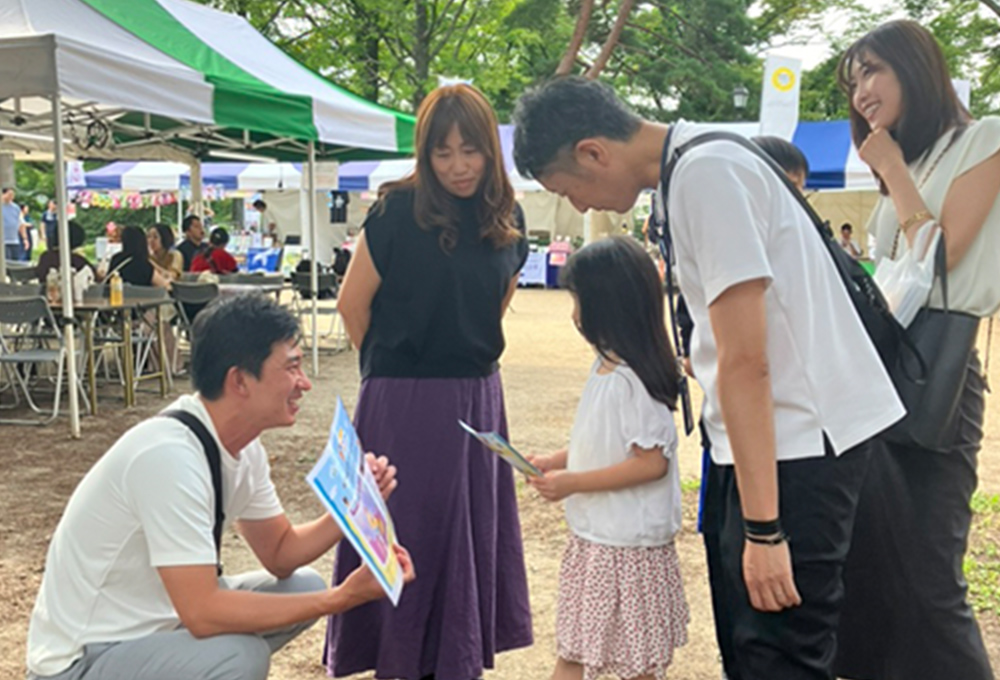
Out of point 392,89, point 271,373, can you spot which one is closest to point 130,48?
point 271,373

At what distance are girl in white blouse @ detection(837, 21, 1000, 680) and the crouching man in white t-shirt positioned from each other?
114 cm

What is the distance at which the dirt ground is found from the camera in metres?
3.27

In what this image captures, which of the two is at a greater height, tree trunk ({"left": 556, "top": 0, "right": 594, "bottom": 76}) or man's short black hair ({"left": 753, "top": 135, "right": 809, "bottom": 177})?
tree trunk ({"left": 556, "top": 0, "right": 594, "bottom": 76})

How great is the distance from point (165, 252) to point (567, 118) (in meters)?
8.68

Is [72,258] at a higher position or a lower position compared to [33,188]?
lower

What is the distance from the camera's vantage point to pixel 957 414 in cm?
219

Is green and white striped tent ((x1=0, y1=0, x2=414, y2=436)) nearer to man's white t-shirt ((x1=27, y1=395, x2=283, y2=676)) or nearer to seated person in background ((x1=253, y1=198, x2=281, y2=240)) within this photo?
man's white t-shirt ((x1=27, y1=395, x2=283, y2=676))

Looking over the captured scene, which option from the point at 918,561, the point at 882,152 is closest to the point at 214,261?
the point at 882,152

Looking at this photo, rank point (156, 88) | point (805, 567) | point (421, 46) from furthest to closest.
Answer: point (421, 46) → point (156, 88) → point (805, 567)

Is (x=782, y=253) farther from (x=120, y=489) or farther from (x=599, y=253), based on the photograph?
(x=120, y=489)

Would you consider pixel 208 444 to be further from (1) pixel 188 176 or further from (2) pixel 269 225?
(2) pixel 269 225

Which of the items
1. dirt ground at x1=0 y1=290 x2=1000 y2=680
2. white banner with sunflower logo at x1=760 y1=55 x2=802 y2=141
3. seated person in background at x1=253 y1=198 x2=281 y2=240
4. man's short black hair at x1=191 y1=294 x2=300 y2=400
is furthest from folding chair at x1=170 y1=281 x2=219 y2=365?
seated person in background at x1=253 y1=198 x2=281 y2=240

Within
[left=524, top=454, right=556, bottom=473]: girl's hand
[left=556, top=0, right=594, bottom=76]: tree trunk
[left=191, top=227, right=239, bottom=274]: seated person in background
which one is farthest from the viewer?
[left=556, top=0, right=594, bottom=76]: tree trunk

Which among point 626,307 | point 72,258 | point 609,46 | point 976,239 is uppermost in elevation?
point 609,46
